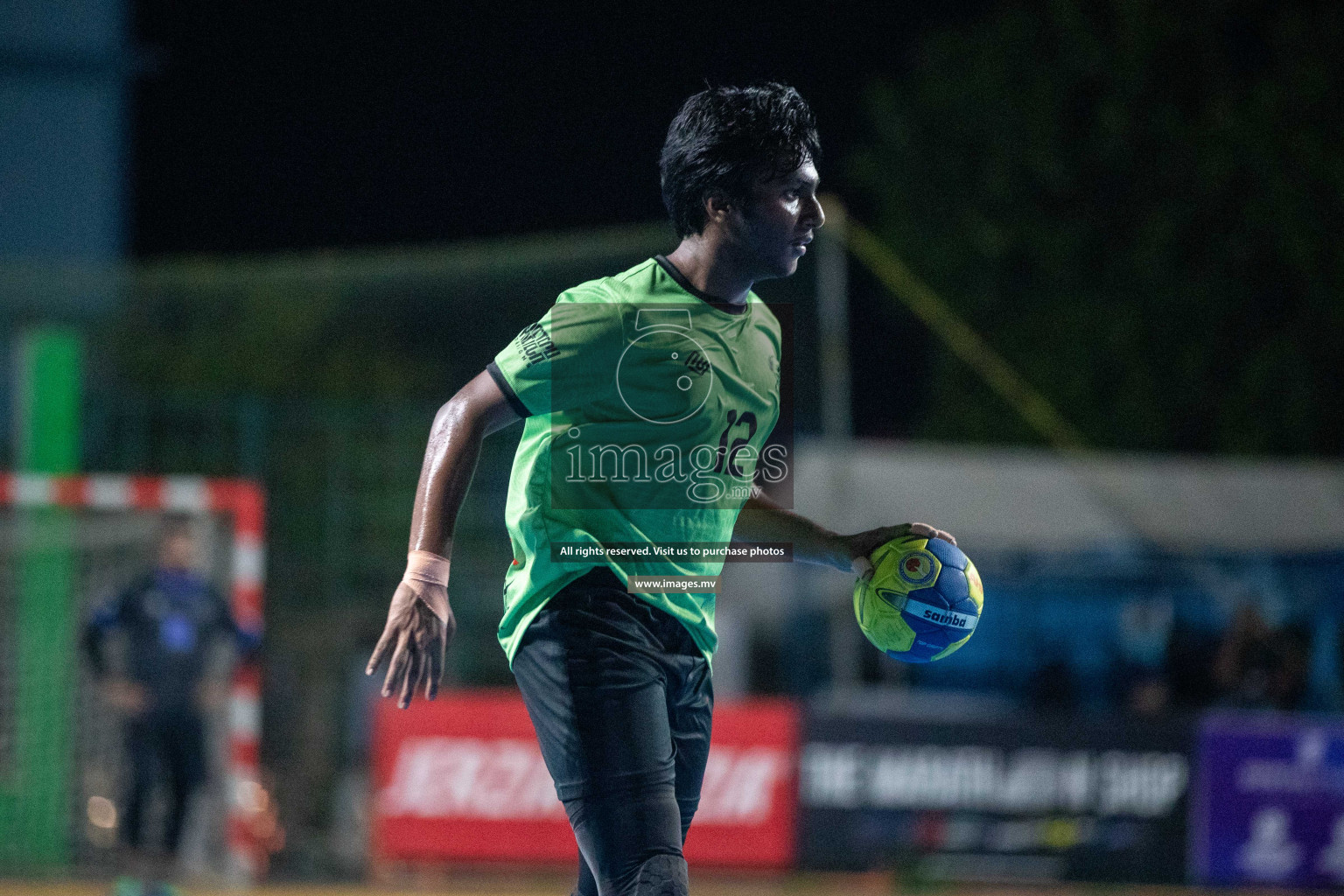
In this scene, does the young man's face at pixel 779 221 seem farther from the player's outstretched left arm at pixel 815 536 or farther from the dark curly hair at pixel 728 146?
the player's outstretched left arm at pixel 815 536

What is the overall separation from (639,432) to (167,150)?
1864 inches

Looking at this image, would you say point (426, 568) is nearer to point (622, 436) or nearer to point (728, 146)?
point (622, 436)

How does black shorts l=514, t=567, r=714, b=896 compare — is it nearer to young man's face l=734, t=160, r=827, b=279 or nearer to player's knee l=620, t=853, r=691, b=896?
player's knee l=620, t=853, r=691, b=896

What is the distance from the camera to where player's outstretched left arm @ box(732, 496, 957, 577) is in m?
3.72

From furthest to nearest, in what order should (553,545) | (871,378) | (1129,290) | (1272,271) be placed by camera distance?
(871,378) < (1129,290) < (1272,271) < (553,545)

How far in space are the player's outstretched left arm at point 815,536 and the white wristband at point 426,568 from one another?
0.89m

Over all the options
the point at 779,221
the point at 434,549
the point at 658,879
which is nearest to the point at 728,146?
the point at 779,221

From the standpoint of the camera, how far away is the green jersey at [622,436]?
3.44 m

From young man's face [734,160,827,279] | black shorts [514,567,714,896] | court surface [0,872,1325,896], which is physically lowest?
court surface [0,872,1325,896]

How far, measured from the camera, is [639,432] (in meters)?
3.50

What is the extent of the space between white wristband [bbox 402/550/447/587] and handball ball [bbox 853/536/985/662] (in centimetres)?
101

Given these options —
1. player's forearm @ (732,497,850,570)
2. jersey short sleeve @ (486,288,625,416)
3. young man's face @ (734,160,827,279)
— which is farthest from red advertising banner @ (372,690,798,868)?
jersey short sleeve @ (486,288,625,416)

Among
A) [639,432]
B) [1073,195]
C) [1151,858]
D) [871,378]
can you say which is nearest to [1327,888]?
[1151,858]

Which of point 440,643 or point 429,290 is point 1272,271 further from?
point 440,643
